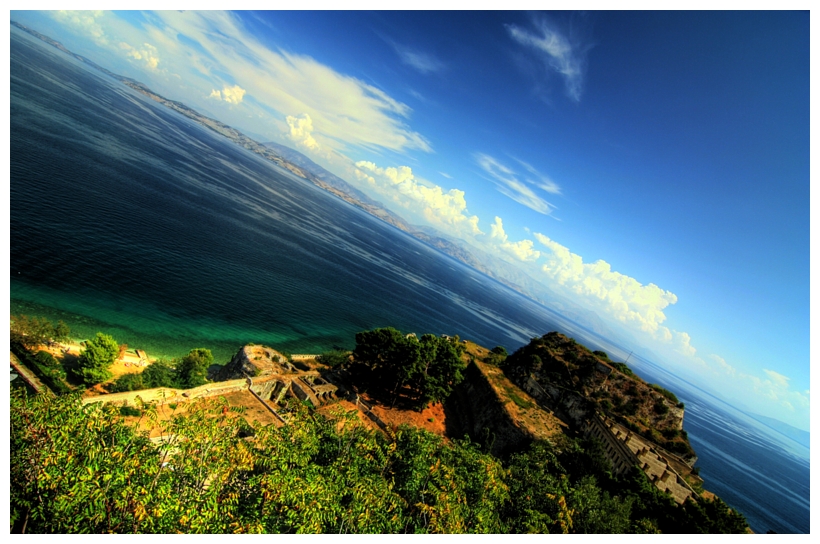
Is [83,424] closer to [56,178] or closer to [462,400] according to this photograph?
[462,400]

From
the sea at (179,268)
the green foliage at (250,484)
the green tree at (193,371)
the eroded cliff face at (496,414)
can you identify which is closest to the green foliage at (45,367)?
the green tree at (193,371)

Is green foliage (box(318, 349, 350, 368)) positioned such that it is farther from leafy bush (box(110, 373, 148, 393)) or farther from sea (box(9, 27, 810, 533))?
leafy bush (box(110, 373, 148, 393))

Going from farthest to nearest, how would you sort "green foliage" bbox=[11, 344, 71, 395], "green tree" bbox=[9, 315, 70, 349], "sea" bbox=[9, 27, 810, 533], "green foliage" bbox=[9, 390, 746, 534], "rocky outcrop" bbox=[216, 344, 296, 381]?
"sea" bbox=[9, 27, 810, 533]
"rocky outcrop" bbox=[216, 344, 296, 381]
"green tree" bbox=[9, 315, 70, 349]
"green foliage" bbox=[11, 344, 71, 395]
"green foliage" bbox=[9, 390, 746, 534]

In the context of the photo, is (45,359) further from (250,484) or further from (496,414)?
(496,414)

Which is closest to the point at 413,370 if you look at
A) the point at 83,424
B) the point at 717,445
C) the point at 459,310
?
the point at 83,424

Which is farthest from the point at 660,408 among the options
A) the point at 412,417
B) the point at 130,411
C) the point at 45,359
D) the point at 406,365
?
the point at 45,359

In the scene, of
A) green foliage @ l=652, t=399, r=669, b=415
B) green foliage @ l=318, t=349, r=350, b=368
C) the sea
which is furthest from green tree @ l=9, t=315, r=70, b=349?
green foliage @ l=652, t=399, r=669, b=415
